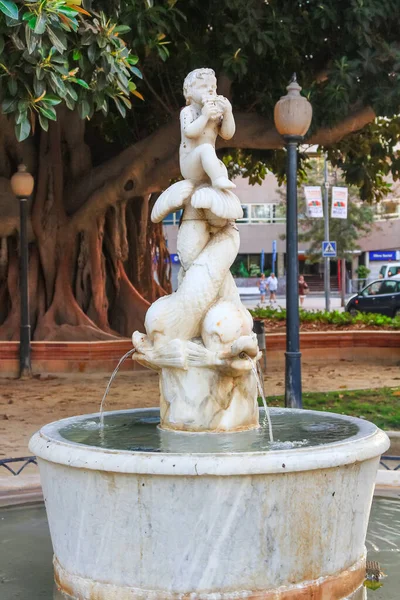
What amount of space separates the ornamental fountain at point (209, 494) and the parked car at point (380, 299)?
72.0 feet

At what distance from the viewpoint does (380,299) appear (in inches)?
1072

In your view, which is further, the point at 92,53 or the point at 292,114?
the point at 292,114

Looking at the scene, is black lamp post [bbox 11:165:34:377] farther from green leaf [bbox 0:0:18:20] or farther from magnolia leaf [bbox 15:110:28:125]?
→ green leaf [bbox 0:0:18:20]

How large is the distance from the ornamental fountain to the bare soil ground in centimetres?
368

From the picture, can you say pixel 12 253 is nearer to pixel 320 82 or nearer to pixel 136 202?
pixel 136 202

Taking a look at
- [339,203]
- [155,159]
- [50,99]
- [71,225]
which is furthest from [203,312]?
[339,203]

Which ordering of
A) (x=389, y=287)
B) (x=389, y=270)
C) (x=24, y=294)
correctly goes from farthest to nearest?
(x=389, y=270) < (x=389, y=287) < (x=24, y=294)

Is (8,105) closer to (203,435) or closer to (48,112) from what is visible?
(48,112)

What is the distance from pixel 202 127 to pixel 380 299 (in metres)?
22.2

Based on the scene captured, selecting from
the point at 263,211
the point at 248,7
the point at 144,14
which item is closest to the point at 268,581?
the point at 144,14

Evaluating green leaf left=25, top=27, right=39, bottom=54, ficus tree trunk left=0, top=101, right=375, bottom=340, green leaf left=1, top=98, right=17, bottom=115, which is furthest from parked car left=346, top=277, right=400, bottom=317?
green leaf left=25, top=27, right=39, bottom=54

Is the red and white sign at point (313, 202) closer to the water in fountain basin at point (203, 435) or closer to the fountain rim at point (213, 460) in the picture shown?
the water in fountain basin at point (203, 435)

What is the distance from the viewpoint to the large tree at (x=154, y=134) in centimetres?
1295

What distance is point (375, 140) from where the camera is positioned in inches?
701
